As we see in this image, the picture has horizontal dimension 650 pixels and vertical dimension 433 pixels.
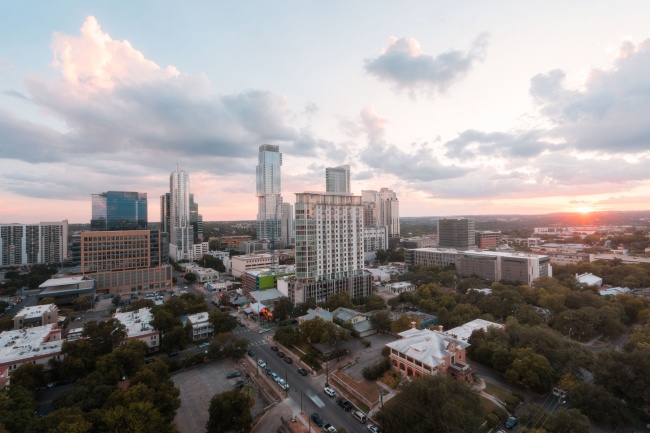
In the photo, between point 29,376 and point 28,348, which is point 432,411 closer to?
point 29,376

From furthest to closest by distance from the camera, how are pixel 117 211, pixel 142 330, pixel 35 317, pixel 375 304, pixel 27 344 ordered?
1. pixel 117 211
2. pixel 375 304
3. pixel 35 317
4. pixel 142 330
5. pixel 27 344

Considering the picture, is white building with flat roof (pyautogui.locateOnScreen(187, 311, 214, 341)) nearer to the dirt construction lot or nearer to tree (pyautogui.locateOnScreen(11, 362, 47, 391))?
the dirt construction lot

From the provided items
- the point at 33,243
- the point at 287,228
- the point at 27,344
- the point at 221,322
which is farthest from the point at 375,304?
the point at 33,243

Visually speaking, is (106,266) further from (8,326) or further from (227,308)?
(227,308)

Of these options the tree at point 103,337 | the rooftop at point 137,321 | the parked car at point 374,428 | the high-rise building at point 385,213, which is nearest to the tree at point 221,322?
the rooftop at point 137,321

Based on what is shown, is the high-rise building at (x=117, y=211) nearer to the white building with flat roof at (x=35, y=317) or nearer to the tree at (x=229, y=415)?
the white building with flat roof at (x=35, y=317)

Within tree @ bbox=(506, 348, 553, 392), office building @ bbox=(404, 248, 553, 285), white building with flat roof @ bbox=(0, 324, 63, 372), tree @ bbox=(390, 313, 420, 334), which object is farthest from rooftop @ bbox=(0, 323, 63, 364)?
office building @ bbox=(404, 248, 553, 285)
